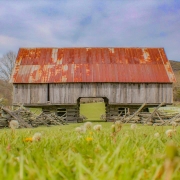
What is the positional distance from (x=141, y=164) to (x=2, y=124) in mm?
17773

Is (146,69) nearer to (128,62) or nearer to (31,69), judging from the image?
(128,62)

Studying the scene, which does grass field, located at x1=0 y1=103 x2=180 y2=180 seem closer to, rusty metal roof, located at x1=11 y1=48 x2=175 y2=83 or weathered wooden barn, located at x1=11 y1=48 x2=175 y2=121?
weathered wooden barn, located at x1=11 y1=48 x2=175 y2=121

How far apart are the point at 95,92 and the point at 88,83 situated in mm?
1034

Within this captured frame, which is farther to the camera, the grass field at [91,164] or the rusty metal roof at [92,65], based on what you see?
the rusty metal roof at [92,65]

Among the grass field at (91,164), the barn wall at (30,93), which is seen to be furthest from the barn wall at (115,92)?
the grass field at (91,164)

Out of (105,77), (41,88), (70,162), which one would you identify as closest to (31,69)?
(41,88)

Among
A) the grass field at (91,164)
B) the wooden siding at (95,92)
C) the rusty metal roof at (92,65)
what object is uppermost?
the rusty metal roof at (92,65)

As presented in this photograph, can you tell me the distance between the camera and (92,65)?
28047 mm

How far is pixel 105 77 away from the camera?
27094mm

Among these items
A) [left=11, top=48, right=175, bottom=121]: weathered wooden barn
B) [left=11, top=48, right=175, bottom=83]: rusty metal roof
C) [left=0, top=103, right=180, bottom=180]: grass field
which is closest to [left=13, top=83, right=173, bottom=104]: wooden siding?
[left=11, top=48, right=175, bottom=121]: weathered wooden barn

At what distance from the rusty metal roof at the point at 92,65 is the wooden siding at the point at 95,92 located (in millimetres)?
552

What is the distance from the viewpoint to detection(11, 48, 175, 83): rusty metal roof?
1067 inches

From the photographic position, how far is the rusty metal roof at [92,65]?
27094mm

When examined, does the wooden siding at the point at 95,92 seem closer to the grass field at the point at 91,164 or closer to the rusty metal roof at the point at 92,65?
the rusty metal roof at the point at 92,65
